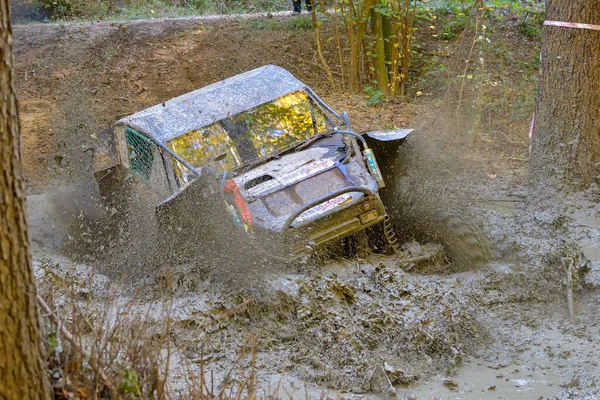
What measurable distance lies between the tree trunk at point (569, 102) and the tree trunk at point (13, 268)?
6157 mm

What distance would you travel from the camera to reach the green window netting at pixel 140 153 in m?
7.06

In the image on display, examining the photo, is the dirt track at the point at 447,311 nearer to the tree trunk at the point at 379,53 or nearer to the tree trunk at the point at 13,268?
the tree trunk at the point at 13,268

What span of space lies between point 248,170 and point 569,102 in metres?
3.35

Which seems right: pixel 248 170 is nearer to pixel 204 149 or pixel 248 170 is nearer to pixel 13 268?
pixel 204 149

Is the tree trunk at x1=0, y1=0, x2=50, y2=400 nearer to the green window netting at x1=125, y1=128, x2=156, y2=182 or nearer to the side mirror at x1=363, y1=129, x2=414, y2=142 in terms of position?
the green window netting at x1=125, y1=128, x2=156, y2=182

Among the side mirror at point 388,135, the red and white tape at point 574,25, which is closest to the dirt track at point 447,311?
the side mirror at point 388,135

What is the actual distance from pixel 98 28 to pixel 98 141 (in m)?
6.78

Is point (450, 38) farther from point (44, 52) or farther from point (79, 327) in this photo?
point (79, 327)

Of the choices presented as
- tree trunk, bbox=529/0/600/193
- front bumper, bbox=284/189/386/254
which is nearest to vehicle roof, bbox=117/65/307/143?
front bumper, bbox=284/189/386/254

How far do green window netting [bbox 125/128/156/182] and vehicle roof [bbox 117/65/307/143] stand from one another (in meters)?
0.11

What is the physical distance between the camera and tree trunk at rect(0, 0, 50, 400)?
249 centimetres

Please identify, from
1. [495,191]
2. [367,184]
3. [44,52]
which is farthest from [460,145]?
[44,52]

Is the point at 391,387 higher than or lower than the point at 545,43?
lower

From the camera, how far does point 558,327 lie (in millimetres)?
5625
